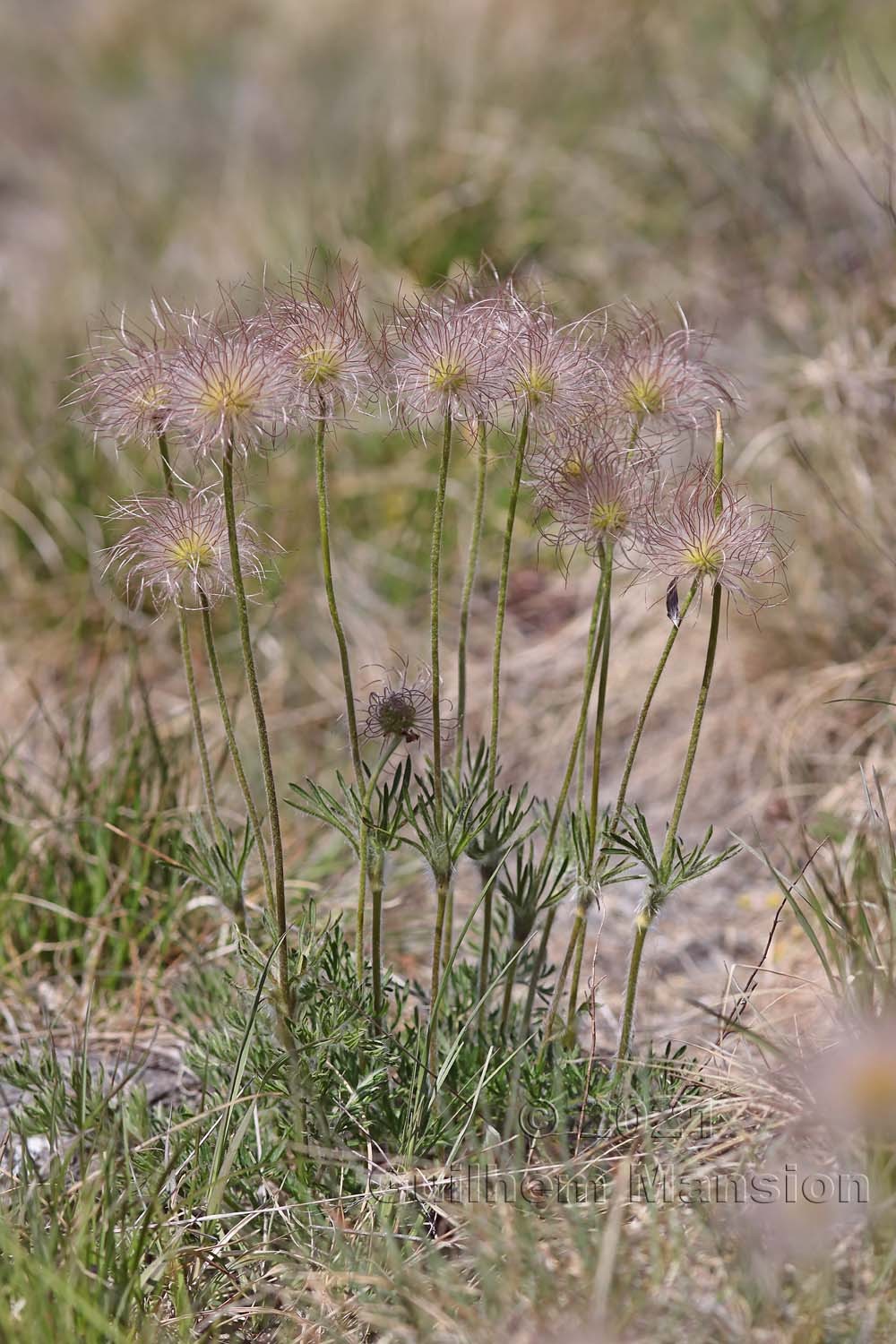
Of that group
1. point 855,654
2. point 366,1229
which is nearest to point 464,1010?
point 366,1229

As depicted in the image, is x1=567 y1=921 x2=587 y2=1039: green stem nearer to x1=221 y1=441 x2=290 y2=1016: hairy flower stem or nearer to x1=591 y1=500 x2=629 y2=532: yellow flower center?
x1=221 y1=441 x2=290 y2=1016: hairy flower stem

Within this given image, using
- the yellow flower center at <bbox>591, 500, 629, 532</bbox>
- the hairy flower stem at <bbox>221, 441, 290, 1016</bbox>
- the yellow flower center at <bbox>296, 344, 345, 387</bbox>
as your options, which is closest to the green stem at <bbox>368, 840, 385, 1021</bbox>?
the hairy flower stem at <bbox>221, 441, 290, 1016</bbox>

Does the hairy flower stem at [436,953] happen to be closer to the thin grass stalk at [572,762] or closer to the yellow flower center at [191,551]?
the thin grass stalk at [572,762]

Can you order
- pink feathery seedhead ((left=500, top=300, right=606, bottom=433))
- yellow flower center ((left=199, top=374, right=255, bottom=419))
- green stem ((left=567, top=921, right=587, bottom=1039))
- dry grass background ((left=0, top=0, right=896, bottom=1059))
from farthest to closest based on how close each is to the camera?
dry grass background ((left=0, top=0, right=896, bottom=1059))
green stem ((left=567, top=921, right=587, bottom=1039))
pink feathery seedhead ((left=500, top=300, right=606, bottom=433))
yellow flower center ((left=199, top=374, right=255, bottom=419))

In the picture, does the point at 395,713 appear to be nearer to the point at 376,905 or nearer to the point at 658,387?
the point at 376,905

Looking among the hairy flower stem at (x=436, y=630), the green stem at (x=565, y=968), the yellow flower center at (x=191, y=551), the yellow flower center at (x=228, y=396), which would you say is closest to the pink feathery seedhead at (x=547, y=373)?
the hairy flower stem at (x=436, y=630)

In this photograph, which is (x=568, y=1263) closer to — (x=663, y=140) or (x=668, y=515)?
(x=668, y=515)
